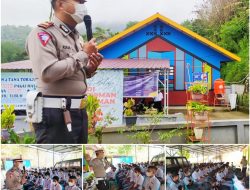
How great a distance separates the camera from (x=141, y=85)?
3326 millimetres

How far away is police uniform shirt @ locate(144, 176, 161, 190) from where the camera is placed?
292 centimetres

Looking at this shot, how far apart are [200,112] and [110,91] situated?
2.04 feet

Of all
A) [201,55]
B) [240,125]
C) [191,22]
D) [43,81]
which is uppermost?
[191,22]

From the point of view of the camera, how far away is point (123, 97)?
10.9ft

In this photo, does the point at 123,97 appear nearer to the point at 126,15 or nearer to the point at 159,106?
the point at 159,106

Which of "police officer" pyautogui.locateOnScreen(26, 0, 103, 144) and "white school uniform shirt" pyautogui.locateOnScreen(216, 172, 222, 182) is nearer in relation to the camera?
"police officer" pyautogui.locateOnScreen(26, 0, 103, 144)

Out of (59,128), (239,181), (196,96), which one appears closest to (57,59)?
(59,128)

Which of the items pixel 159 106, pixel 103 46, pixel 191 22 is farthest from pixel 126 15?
A: pixel 159 106

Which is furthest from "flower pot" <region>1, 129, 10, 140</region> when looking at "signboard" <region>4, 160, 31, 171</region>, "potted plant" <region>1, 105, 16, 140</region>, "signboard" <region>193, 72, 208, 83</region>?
"signboard" <region>193, 72, 208, 83</region>

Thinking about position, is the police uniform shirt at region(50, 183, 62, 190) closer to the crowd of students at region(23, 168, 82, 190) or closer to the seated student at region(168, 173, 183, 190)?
the crowd of students at region(23, 168, 82, 190)

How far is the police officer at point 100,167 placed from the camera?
294 centimetres

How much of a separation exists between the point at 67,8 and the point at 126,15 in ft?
1.88

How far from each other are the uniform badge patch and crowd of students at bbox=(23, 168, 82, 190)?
821 mm

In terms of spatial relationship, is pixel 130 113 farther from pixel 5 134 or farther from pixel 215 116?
pixel 5 134
